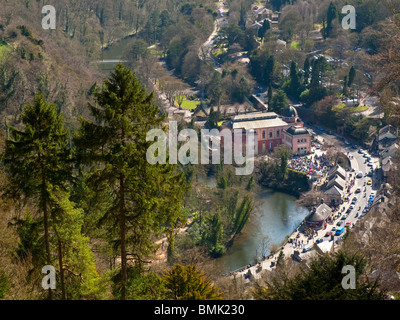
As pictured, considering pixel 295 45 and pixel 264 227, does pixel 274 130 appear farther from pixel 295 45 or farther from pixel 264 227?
pixel 295 45

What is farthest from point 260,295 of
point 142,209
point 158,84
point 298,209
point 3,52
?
point 158,84

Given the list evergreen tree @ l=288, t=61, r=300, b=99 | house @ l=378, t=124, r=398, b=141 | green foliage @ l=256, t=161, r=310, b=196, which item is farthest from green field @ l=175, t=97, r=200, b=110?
house @ l=378, t=124, r=398, b=141

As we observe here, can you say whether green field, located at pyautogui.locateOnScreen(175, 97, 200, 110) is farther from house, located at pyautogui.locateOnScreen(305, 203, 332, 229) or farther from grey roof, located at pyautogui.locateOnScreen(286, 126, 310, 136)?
house, located at pyautogui.locateOnScreen(305, 203, 332, 229)

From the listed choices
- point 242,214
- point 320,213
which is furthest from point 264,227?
point 320,213

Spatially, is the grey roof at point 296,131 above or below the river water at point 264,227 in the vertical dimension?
above

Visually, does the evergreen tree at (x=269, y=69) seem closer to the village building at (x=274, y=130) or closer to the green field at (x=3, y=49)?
the village building at (x=274, y=130)

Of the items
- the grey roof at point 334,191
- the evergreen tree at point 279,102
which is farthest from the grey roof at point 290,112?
the grey roof at point 334,191

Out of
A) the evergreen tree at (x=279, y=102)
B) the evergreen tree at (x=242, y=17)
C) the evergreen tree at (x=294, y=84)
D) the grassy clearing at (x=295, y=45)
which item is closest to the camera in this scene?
the evergreen tree at (x=279, y=102)

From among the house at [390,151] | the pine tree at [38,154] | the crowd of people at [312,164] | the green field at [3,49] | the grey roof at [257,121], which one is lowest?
the crowd of people at [312,164]
